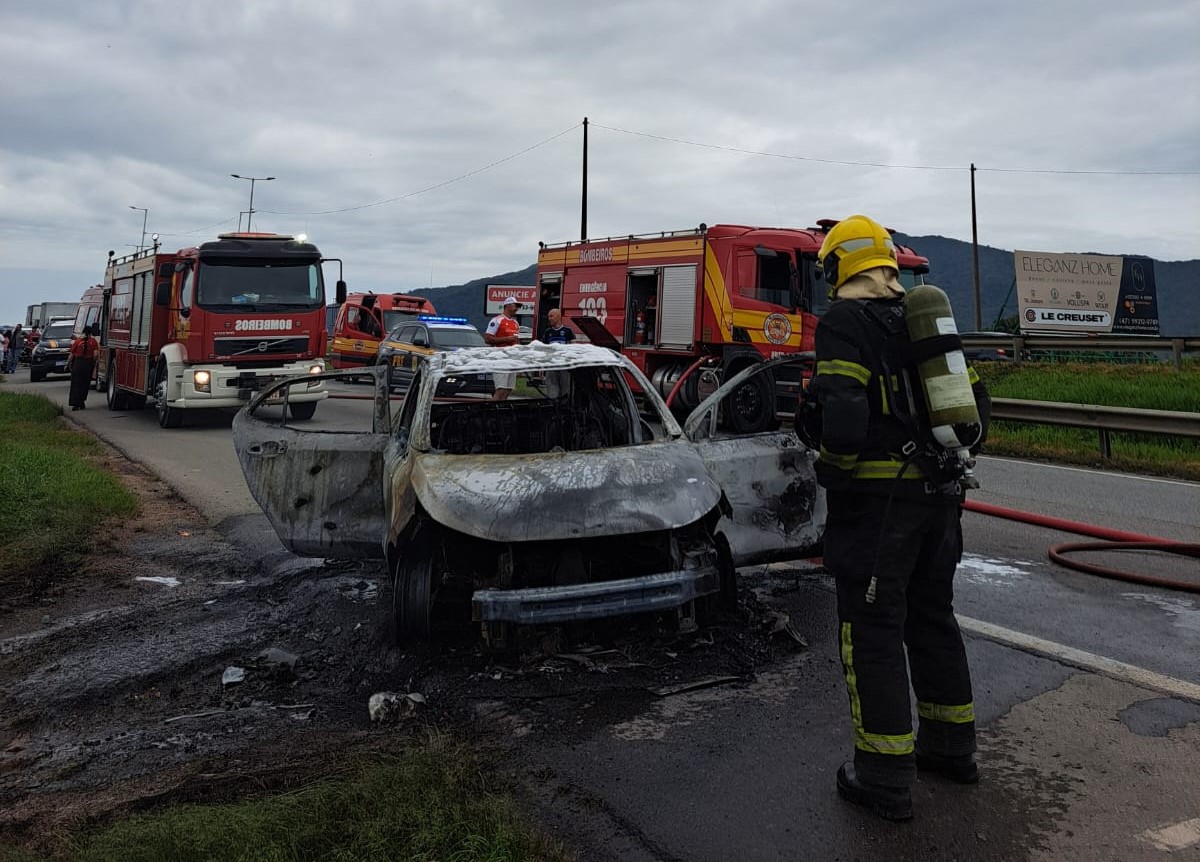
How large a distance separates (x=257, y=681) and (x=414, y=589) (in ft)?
2.63

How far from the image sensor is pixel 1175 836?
115 inches

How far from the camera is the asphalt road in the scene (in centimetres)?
295

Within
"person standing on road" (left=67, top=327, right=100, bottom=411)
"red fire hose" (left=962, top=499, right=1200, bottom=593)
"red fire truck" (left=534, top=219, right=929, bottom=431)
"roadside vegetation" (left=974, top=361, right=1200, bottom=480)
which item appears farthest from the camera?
"person standing on road" (left=67, top=327, right=100, bottom=411)

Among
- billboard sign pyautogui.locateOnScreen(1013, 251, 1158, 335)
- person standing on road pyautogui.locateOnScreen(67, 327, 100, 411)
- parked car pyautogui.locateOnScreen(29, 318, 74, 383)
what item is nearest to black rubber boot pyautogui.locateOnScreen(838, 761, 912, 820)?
person standing on road pyautogui.locateOnScreen(67, 327, 100, 411)

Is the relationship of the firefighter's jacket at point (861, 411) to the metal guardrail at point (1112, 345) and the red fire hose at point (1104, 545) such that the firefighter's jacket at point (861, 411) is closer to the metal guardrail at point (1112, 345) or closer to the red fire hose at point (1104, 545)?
the red fire hose at point (1104, 545)

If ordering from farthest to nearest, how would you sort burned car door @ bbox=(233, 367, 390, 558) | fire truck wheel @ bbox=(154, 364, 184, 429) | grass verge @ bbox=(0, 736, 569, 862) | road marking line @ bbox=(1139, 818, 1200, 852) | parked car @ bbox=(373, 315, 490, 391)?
parked car @ bbox=(373, 315, 490, 391) → fire truck wheel @ bbox=(154, 364, 184, 429) → burned car door @ bbox=(233, 367, 390, 558) → road marking line @ bbox=(1139, 818, 1200, 852) → grass verge @ bbox=(0, 736, 569, 862)

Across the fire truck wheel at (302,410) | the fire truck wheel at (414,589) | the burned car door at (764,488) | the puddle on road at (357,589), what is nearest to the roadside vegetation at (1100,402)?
the burned car door at (764,488)

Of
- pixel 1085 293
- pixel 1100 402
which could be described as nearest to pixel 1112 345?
pixel 1100 402

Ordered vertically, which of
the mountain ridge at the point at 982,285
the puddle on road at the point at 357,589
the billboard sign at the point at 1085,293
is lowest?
the puddle on road at the point at 357,589

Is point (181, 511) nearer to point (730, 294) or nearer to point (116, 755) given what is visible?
point (116, 755)

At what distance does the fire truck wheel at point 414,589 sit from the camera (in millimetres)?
4375

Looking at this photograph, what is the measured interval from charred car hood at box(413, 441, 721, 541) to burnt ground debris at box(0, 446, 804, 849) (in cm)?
60

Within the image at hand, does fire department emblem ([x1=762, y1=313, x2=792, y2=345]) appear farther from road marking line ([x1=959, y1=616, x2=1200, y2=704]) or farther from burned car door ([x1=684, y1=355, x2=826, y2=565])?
road marking line ([x1=959, y1=616, x2=1200, y2=704])

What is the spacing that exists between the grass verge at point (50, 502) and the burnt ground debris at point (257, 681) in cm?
90
